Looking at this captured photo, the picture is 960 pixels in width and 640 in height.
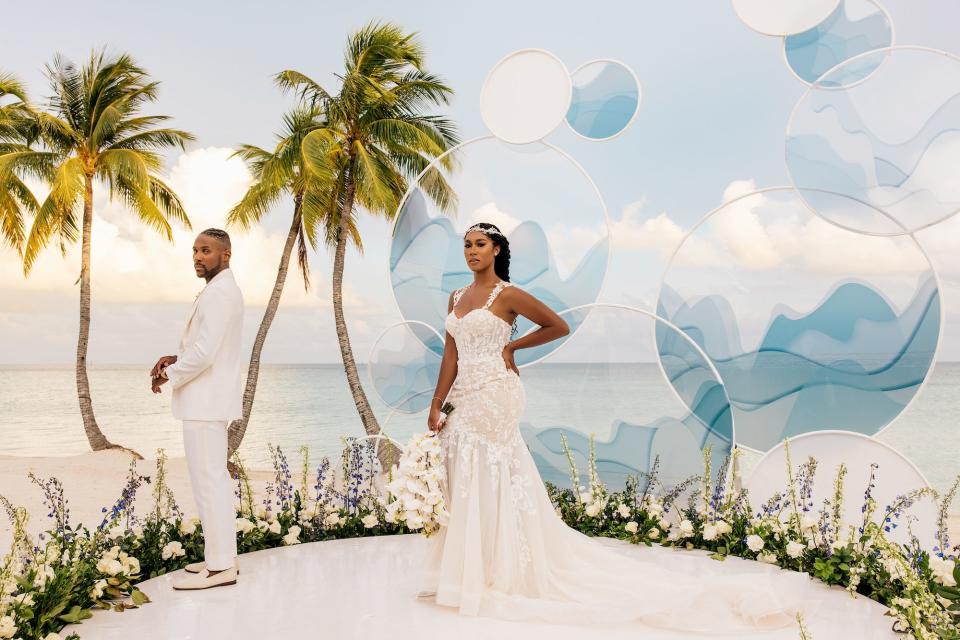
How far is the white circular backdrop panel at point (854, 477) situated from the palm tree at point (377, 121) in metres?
8.45

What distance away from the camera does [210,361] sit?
3797mm

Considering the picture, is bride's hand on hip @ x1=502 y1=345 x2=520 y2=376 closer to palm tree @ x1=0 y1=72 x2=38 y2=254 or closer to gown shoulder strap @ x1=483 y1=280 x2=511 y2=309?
gown shoulder strap @ x1=483 y1=280 x2=511 y2=309

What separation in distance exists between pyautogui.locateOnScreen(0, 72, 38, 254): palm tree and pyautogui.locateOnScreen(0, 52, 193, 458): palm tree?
36 cm

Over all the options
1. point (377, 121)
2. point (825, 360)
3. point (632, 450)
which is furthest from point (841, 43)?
point (377, 121)

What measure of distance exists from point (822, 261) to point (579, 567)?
3002mm

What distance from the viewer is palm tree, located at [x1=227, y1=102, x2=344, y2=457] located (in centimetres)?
1273

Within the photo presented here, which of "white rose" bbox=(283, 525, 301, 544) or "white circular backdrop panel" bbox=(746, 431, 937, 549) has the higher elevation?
"white circular backdrop panel" bbox=(746, 431, 937, 549)

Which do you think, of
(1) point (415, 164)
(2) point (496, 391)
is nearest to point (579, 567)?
(2) point (496, 391)

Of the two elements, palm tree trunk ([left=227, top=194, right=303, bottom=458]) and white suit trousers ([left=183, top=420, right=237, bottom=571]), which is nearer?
white suit trousers ([left=183, top=420, right=237, bottom=571])

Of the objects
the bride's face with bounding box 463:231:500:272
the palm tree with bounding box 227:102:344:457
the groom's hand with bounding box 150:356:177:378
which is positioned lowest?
the groom's hand with bounding box 150:356:177:378

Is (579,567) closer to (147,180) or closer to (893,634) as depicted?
(893,634)

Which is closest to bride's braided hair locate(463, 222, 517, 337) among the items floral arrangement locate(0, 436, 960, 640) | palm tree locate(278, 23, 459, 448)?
floral arrangement locate(0, 436, 960, 640)

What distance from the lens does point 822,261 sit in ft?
17.2

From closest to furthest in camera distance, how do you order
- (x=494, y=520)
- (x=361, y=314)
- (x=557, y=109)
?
(x=494, y=520) < (x=557, y=109) < (x=361, y=314)
